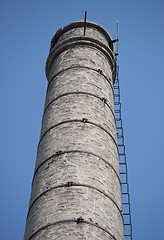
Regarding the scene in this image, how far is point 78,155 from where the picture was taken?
7.57m

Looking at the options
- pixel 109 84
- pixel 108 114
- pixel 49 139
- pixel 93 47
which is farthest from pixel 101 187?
pixel 93 47

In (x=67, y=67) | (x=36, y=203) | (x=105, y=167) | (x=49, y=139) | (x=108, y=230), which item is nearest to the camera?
(x=108, y=230)

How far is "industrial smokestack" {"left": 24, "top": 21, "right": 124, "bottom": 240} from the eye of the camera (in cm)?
654

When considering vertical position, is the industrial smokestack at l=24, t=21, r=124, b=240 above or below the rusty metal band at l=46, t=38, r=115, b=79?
below

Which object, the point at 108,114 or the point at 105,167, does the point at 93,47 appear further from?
the point at 105,167

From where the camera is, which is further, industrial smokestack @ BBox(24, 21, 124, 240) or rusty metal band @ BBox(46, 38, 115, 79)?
rusty metal band @ BBox(46, 38, 115, 79)

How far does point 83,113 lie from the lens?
8.52m

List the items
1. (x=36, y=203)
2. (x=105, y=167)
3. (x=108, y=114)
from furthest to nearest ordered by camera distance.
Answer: (x=108, y=114) < (x=105, y=167) < (x=36, y=203)

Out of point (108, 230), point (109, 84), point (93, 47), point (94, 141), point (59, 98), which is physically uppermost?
point (93, 47)

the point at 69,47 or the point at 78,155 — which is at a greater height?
the point at 69,47

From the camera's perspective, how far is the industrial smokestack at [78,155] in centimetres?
654

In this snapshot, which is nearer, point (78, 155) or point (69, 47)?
point (78, 155)

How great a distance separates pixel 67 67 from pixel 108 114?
5.95 ft

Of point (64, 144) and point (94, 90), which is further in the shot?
point (94, 90)
